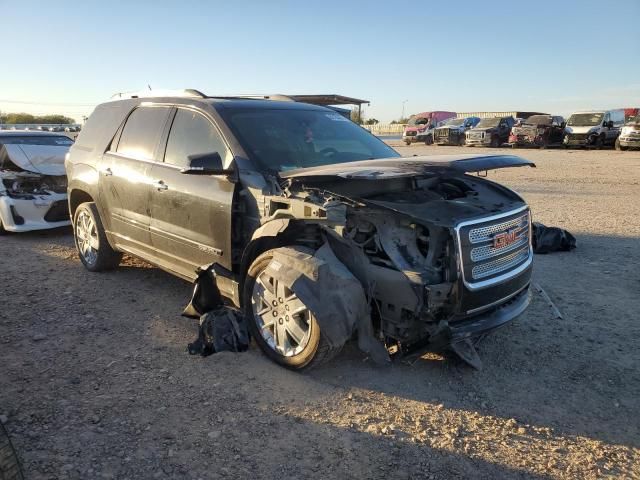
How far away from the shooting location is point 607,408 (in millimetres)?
3281

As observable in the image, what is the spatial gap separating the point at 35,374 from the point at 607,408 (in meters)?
3.79

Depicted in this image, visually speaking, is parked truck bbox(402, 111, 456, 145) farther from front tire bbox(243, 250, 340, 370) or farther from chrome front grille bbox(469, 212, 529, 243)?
front tire bbox(243, 250, 340, 370)

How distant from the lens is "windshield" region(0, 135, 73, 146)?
862cm

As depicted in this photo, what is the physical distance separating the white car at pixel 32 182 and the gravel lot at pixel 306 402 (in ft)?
9.76

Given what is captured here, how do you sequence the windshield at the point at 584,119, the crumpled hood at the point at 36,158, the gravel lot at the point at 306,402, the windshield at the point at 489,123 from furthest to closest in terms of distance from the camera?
the windshield at the point at 489,123 < the windshield at the point at 584,119 < the crumpled hood at the point at 36,158 < the gravel lot at the point at 306,402

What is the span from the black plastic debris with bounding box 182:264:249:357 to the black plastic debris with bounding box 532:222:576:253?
423 cm

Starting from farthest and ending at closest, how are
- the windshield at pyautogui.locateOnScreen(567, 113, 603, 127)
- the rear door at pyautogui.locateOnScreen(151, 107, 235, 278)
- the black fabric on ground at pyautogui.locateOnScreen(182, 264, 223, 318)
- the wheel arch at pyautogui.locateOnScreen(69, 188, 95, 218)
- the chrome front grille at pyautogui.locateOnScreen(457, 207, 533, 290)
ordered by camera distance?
1. the windshield at pyautogui.locateOnScreen(567, 113, 603, 127)
2. the wheel arch at pyautogui.locateOnScreen(69, 188, 95, 218)
3. the black fabric on ground at pyautogui.locateOnScreen(182, 264, 223, 318)
4. the rear door at pyautogui.locateOnScreen(151, 107, 235, 278)
5. the chrome front grille at pyautogui.locateOnScreen(457, 207, 533, 290)

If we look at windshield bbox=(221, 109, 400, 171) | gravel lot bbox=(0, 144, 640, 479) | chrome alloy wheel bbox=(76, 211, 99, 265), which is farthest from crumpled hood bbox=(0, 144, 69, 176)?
windshield bbox=(221, 109, 400, 171)

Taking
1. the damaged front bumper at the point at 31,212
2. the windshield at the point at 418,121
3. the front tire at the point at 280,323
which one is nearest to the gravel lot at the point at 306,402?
the front tire at the point at 280,323

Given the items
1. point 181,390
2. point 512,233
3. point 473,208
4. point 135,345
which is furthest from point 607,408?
point 135,345

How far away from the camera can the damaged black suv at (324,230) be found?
3.34 metres

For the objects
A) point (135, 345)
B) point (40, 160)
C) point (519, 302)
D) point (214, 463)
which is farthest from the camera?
point (40, 160)

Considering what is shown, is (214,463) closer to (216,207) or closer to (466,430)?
Answer: (466,430)

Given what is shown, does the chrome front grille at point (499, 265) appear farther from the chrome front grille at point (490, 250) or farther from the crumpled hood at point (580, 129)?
the crumpled hood at point (580, 129)
